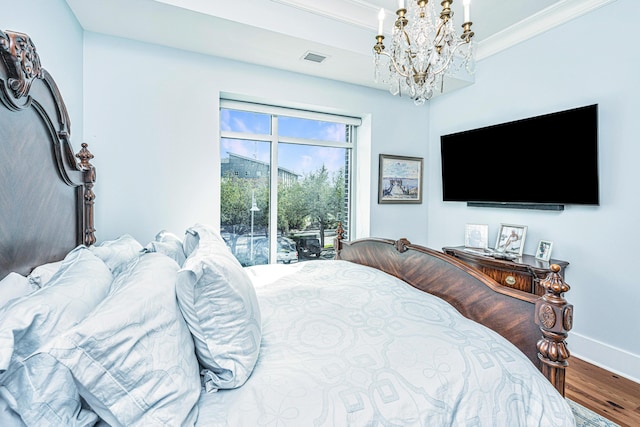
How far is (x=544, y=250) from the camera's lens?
268 centimetres

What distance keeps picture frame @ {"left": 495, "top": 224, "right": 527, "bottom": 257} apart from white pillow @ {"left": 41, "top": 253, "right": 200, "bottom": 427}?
2.85 metres

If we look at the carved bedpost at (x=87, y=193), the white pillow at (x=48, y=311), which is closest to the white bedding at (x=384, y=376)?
the white pillow at (x=48, y=311)

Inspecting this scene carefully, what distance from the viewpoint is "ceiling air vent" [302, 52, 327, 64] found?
2701 mm

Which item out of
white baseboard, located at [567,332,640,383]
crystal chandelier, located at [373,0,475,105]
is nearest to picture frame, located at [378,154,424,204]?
crystal chandelier, located at [373,0,475,105]

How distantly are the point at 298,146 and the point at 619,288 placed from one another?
9.85 ft

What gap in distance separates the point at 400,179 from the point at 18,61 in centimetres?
334

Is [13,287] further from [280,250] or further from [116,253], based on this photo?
[280,250]

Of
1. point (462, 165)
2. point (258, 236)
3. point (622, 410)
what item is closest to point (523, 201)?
point (462, 165)

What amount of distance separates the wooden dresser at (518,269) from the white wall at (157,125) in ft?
7.51

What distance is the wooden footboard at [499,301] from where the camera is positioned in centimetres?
116

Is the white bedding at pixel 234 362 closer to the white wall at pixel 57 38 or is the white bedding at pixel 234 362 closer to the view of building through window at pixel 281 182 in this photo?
the white wall at pixel 57 38

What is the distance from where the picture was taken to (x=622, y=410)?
1.88 meters

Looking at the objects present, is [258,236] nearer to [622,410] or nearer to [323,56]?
[323,56]

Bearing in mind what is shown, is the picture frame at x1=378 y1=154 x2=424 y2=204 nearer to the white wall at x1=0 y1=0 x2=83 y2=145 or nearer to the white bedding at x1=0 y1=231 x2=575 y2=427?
the white bedding at x1=0 y1=231 x2=575 y2=427
